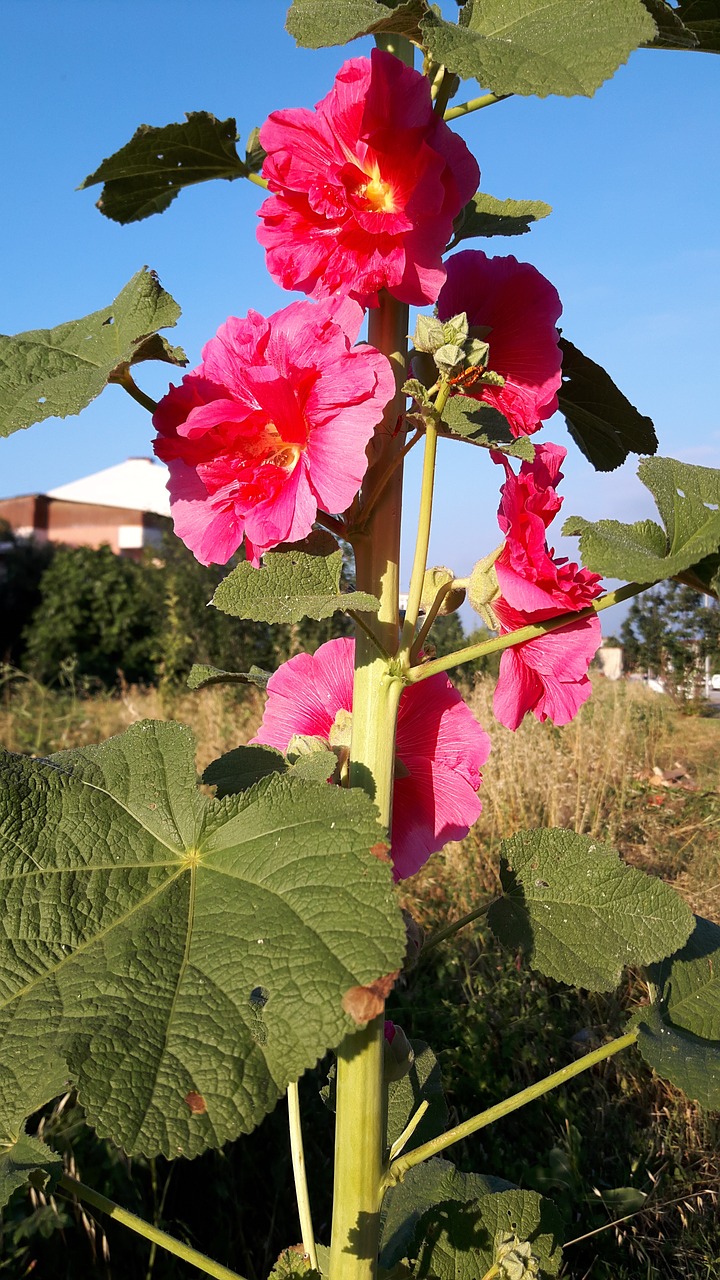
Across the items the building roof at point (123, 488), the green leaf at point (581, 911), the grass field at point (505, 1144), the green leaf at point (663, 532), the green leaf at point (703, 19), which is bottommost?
the grass field at point (505, 1144)

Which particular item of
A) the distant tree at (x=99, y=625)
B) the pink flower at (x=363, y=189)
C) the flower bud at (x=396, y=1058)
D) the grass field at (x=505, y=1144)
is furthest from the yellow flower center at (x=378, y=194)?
the distant tree at (x=99, y=625)

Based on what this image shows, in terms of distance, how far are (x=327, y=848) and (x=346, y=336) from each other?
393 mm

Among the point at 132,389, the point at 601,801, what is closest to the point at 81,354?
the point at 132,389

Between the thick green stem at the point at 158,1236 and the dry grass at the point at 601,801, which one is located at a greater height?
the thick green stem at the point at 158,1236

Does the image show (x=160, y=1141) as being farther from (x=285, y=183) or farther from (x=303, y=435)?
(x=285, y=183)

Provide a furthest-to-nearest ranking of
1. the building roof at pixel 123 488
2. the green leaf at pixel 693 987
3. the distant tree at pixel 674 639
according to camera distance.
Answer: the building roof at pixel 123 488 → the distant tree at pixel 674 639 → the green leaf at pixel 693 987

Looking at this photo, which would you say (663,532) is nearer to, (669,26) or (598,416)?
(598,416)

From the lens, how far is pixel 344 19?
2.20 feet

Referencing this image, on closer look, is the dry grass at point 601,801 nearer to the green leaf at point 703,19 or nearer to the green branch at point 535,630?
the green branch at point 535,630

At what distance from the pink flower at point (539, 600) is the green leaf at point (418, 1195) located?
648 millimetres

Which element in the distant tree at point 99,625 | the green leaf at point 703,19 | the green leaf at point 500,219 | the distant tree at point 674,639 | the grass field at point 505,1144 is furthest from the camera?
the distant tree at point 99,625

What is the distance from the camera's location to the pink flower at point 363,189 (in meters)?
0.73

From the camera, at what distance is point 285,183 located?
772 millimetres

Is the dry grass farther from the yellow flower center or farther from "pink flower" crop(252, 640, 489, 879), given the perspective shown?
the yellow flower center
